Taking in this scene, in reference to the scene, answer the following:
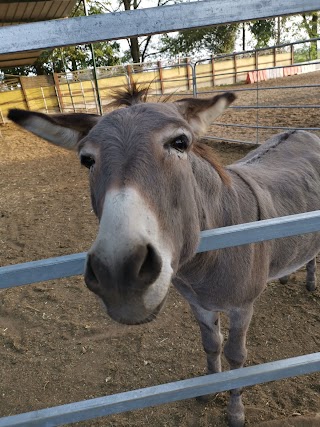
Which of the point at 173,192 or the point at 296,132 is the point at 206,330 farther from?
the point at 296,132

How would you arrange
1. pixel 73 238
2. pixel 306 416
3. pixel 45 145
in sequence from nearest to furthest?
pixel 306 416
pixel 73 238
pixel 45 145

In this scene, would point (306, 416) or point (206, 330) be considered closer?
point (306, 416)

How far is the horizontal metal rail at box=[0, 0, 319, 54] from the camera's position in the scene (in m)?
0.97

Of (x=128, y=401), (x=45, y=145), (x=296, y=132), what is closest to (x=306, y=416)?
(x=128, y=401)

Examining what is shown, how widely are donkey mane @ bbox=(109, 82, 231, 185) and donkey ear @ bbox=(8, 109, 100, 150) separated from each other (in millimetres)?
219

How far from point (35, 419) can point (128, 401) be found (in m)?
0.37

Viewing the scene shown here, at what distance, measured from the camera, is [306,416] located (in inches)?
81.2

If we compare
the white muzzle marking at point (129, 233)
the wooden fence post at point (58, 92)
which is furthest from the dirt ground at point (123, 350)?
the wooden fence post at point (58, 92)

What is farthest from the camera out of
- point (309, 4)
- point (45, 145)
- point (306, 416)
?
point (45, 145)

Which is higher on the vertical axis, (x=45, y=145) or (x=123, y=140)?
(x=123, y=140)

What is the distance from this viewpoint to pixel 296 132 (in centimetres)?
329

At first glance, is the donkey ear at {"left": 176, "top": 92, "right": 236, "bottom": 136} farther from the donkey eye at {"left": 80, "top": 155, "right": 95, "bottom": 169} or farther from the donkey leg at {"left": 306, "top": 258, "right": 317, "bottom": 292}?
the donkey leg at {"left": 306, "top": 258, "right": 317, "bottom": 292}

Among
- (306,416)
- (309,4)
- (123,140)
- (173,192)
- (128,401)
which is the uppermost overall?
(309,4)

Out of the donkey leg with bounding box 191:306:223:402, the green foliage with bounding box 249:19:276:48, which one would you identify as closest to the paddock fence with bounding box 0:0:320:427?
the donkey leg with bounding box 191:306:223:402
